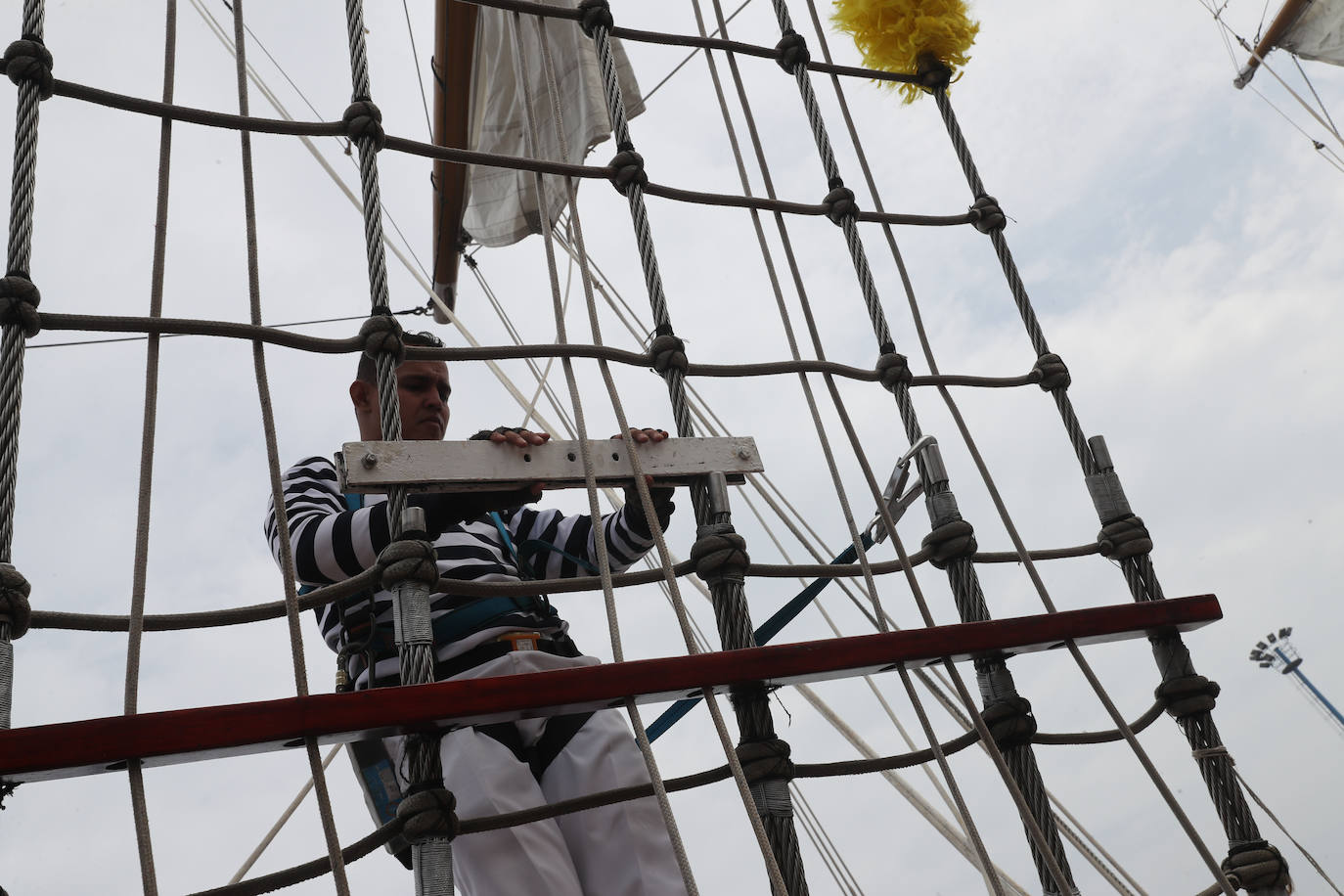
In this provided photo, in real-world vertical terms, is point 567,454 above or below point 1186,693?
above

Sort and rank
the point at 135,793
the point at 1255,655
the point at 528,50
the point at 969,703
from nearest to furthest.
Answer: the point at 135,793 → the point at 969,703 → the point at 528,50 → the point at 1255,655

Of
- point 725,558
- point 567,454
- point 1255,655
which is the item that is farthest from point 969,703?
point 1255,655

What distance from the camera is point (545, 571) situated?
1.67 m

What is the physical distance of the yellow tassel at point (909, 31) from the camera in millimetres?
1745

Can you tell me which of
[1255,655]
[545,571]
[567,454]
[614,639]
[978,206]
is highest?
[1255,655]

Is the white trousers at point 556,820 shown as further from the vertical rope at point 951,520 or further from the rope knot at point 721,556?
the vertical rope at point 951,520

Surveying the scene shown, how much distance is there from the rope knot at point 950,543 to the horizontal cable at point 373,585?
0.02 metres

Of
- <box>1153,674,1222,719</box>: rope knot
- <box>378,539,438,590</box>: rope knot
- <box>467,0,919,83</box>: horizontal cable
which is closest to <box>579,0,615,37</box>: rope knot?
<box>467,0,919,83</box>: horizontal cable

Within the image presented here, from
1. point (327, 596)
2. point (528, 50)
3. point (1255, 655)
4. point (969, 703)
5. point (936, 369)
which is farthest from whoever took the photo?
point (1255, 655)

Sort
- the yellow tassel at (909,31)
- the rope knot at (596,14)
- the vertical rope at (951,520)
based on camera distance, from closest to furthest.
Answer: the vertical rope at (951,520) < the rope knot at (596,14) < the yellow tassel at (909,31)

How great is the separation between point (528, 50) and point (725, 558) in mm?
2974

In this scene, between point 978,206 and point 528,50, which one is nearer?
point 978,206

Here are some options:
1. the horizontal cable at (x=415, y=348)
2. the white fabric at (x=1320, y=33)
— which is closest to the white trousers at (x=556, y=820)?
the horizontal cable at (x=415, y=348)

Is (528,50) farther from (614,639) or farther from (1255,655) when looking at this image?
(1255,655)
